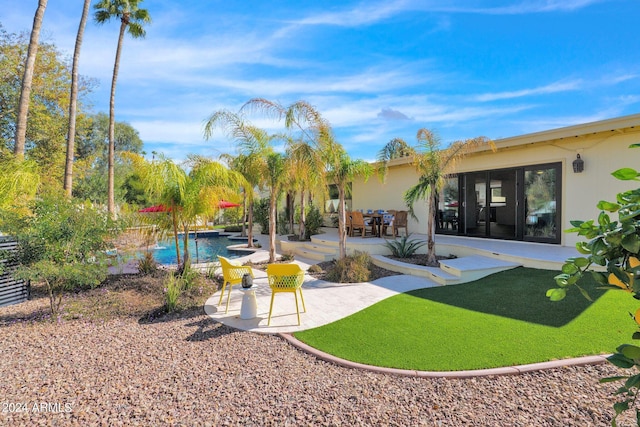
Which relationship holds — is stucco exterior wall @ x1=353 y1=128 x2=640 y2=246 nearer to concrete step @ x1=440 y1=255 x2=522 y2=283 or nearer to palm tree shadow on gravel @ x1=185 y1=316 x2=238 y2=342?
concrete step @ x1=440 y1=255 x2=522 y2=283

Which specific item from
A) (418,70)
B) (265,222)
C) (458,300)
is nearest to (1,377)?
(458,300)

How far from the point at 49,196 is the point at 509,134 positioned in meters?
12.0

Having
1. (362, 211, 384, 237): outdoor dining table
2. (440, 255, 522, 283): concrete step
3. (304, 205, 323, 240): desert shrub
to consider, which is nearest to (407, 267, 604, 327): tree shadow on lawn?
(440, 255, 522, 283): concrete step

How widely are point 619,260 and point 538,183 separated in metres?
10.8

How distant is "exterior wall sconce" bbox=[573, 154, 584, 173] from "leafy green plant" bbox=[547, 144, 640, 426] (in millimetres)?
10166

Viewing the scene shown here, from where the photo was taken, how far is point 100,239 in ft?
20.4

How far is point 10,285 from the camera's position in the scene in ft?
21.2

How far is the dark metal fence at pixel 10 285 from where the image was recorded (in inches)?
240

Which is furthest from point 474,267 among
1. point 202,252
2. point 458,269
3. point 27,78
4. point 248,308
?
point 27,78

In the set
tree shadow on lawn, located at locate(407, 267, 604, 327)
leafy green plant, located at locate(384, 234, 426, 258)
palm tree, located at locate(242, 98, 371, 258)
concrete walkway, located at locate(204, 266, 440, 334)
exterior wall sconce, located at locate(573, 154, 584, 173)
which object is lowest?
concrete walkway, located at locate(204, 266, 440, 334)

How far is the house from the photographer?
877cm

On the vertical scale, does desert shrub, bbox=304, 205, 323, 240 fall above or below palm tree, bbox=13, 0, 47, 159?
below

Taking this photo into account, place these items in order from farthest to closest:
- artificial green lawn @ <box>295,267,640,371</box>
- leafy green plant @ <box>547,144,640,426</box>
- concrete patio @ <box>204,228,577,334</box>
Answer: concrete patio @ <box>204,228,577,334</box> → artificial green lawn @ <box>295,267,640,371</box> → leafy green plant @ <box>547,144,640,426</box>

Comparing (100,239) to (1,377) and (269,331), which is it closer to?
(1,377)
